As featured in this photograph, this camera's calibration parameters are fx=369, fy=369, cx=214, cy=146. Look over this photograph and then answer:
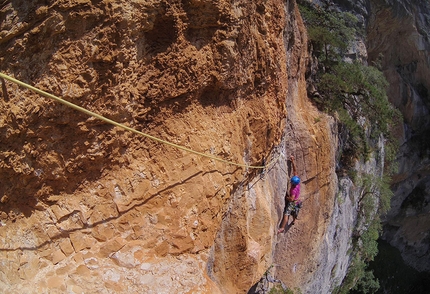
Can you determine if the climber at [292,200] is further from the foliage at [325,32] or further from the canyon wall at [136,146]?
the foliage at [325,32]

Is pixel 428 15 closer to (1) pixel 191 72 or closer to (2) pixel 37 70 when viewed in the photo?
(1) pixel 191 72

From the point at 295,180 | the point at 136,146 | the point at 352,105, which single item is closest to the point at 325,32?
the point at 352,105

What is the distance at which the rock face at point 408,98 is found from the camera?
559 inches

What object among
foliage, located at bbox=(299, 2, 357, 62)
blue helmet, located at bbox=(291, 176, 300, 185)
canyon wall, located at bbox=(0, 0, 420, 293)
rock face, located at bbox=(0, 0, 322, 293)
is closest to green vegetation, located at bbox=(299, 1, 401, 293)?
foliage, located at bbox=(299, 2, 357, 62)

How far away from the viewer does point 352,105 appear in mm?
9391

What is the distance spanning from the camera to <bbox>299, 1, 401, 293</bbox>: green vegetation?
8617mm

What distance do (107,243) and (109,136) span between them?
1.05m

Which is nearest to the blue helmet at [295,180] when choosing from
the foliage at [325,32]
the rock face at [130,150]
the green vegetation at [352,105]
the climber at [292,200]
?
the climber at [292,200]

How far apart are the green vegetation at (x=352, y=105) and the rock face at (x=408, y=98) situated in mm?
3478

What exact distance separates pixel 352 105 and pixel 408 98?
7451mm

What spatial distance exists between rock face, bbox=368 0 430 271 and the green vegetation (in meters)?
3.48

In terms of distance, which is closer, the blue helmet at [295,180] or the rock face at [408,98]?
the blue helmet at [295,180]

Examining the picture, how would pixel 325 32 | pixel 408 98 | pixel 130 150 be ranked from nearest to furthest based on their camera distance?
pixel 130 150
pixel 325 32
pixel 408 98

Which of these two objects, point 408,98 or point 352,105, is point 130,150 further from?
point 408,98
